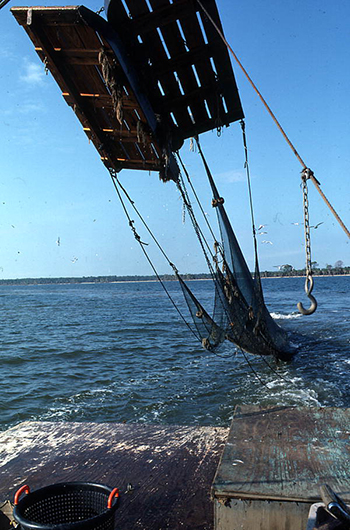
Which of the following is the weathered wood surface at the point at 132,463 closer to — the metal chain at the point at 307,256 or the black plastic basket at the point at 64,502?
the black plastic basket at the point at 64,502

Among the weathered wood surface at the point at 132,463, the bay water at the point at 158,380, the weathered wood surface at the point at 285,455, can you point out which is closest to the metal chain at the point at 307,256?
the weathered wood surface at the point at 285,455

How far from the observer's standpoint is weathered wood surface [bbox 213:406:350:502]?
7.10 feet

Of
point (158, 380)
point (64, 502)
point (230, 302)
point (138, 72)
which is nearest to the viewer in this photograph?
point (64, 502)

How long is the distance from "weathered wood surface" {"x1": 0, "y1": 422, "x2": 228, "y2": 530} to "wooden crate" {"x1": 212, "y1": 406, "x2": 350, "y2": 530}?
1.82 ft

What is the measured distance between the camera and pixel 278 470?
7.72ft

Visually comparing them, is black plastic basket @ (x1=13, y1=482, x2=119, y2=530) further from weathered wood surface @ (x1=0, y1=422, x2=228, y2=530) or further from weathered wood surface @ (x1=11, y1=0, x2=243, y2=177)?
weathered wood surface @ (x1=11, y1=0, x2=243, y2=177)

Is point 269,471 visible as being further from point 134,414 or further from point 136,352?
point 136,352

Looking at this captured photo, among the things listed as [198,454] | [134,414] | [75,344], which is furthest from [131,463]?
[75,344]

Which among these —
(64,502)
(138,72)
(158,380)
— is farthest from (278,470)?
(158,380)

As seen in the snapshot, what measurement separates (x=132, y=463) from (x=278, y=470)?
5.41 feet

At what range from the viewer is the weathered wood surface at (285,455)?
216 cm

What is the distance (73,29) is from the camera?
358 centimetres

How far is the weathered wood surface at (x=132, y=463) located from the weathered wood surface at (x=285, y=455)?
56 centimetres

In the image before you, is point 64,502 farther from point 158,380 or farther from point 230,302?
point 158,380
